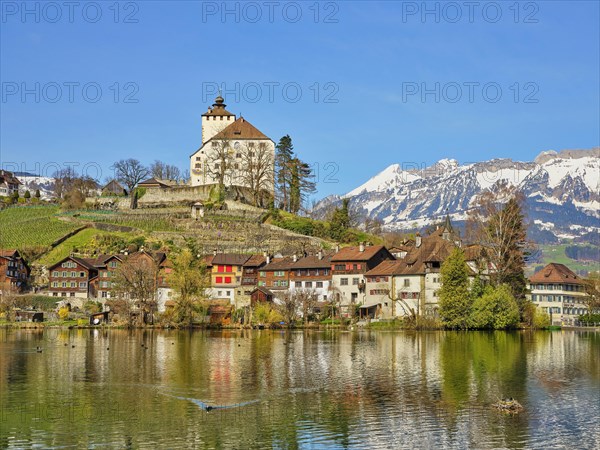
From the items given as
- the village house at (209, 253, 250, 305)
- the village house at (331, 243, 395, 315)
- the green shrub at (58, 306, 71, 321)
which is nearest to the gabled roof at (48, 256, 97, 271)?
the green shrub at (58, 306, 71, 321)

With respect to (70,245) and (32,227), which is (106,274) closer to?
(70,245)

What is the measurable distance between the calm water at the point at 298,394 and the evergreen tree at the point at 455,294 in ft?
38.3

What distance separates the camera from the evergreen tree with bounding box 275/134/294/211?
12888cm

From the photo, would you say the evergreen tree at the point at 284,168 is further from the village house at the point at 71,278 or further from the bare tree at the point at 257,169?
the village house at the point at 71,278

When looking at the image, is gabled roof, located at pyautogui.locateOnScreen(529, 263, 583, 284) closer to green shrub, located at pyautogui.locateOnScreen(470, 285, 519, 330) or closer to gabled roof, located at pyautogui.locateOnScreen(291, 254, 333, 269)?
green shrub, located at pyautogui.locateOnScreen(470, 285, 519, 330)

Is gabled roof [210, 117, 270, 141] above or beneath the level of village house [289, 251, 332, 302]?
above

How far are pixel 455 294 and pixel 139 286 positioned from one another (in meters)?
32.1

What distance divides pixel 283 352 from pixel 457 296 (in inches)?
1021

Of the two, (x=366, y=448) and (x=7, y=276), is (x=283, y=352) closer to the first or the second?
(x=366, y=448)

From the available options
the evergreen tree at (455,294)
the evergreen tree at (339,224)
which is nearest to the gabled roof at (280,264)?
the evergreen tree at (339,224)

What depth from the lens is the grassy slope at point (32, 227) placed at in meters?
116

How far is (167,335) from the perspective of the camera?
75.9 metres

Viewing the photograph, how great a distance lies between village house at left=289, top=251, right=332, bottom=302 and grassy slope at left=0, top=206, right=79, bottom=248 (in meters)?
37.1

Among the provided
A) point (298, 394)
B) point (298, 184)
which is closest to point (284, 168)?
point (298, 184)
